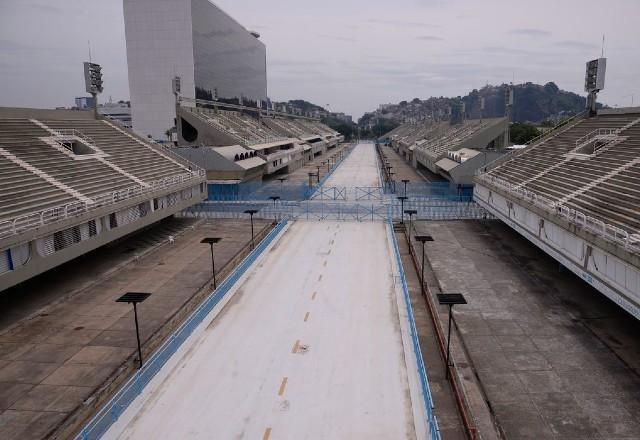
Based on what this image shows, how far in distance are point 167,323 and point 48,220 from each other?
7.43 m

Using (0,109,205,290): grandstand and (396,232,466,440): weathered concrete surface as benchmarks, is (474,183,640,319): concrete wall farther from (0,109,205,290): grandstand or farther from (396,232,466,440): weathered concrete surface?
(0,109,205,290): grandstand

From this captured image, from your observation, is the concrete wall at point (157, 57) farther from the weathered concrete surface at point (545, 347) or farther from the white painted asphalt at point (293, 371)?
the weathered concrete surface at point (545, 347)

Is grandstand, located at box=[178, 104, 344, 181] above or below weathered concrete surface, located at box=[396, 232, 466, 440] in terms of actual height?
above

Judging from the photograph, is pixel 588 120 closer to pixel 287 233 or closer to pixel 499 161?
pixel 499 161

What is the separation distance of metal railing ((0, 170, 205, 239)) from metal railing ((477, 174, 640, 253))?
879 inches

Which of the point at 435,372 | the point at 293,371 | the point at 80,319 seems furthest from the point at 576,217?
the point at 80,319

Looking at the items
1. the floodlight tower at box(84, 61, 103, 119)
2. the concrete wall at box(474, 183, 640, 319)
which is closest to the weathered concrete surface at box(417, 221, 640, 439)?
the concrete wall at box(474, 183, 640, 319)

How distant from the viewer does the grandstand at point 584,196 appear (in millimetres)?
17062

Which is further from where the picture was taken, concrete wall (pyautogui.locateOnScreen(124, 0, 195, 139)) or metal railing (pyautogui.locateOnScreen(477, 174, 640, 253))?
concrete wall (pyautogui.locateOnScreen(124, 0, 195, 139))

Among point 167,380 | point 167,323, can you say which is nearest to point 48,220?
point 167,323

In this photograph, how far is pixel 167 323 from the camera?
18.3m

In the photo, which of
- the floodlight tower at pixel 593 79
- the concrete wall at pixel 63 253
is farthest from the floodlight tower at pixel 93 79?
the floodlight tower at pixel 593 79

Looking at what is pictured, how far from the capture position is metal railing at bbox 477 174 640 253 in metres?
16.4

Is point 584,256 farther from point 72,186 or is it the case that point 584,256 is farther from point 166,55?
point 166,55
